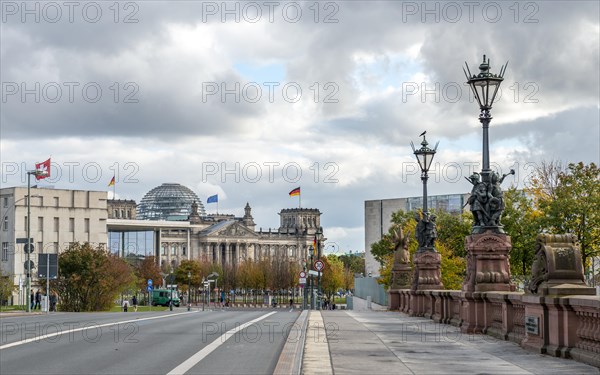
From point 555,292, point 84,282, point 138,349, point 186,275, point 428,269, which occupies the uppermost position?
point 555,292

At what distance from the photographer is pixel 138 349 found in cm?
2022

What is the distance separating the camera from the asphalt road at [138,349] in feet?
53.6

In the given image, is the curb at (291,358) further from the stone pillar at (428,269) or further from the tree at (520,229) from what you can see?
the tree at (520,229)

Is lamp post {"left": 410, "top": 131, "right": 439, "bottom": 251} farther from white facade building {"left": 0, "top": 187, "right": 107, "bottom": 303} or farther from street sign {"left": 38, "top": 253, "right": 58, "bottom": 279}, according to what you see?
white facade building {"left": 0, "top": 187, "right": 107, "bottom": 303}

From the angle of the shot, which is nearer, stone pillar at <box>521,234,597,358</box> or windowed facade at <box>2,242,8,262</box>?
stone pillar at <box>521,234,597,358</box>

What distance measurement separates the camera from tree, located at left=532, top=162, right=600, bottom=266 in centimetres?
5509

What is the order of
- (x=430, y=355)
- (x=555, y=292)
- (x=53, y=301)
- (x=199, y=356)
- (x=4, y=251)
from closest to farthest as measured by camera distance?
(x=555, y=292)
(x=430, y=355)
(x=199, y=356)
(x=53, y=301)
(x=4, y=251)

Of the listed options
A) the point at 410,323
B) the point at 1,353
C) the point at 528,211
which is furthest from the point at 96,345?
the point at 528,211

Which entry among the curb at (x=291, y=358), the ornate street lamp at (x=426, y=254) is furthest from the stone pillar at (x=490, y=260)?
the ornate street lamp at (x=426, y=254)

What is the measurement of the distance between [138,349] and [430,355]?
19.3 feet

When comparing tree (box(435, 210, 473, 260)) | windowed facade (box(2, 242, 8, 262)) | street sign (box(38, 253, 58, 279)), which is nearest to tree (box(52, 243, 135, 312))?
street sign (box(38, 253, 58, 279))

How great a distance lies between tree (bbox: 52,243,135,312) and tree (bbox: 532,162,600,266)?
98.8 feet

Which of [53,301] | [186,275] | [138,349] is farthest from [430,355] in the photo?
[186,275]

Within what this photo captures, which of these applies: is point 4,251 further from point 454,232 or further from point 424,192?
point 424,192
